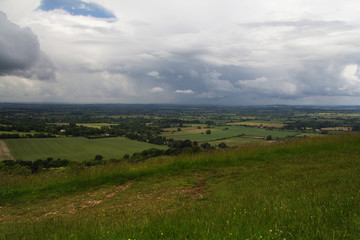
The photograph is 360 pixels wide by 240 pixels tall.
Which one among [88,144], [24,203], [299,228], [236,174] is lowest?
[88,144]

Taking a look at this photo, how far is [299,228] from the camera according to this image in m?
3.07

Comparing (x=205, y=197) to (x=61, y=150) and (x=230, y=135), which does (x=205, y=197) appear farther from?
(x=230, y=135)

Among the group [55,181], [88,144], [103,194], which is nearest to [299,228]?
[103,194]

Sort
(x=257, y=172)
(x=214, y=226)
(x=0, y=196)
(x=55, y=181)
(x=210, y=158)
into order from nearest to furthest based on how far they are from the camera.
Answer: (x=214, y=226), (x=0, y=196), (x=257, y=172), (x=55, y=181), (x=210, y=158)

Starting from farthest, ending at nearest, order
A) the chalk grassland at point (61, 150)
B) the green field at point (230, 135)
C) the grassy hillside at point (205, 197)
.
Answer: the green field at point (230, 135), the chalk grassland at point (61, 150), the grassy hillside at point (205, 197)

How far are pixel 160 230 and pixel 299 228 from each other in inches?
80.8

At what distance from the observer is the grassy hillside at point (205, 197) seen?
3408 mm

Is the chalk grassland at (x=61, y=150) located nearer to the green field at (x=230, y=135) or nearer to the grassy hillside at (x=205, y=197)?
the green field at (x=230, y=135)

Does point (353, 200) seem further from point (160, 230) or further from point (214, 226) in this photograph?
point (160, 230)

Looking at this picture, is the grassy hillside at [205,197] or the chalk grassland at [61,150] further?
the chalk grassland at [61,150]

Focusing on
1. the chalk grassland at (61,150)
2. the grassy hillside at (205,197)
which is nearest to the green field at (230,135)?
the chalk grassland at (61,150)

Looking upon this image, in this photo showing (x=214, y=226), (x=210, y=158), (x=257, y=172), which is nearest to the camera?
A: (x=214, y=226)

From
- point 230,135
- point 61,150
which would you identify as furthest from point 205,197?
point 230,135

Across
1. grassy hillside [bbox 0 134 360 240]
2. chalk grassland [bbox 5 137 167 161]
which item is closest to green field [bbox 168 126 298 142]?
chalk grassland [bbox 5 137 167 161]
